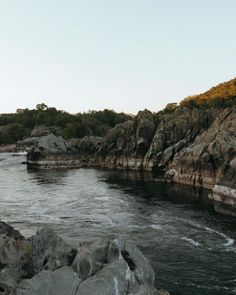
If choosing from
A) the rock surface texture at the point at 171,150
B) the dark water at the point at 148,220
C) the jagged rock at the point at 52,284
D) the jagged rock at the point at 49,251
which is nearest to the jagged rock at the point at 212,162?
the rock surface texture at the point at 171,150

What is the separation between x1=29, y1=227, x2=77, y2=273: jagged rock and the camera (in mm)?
26016

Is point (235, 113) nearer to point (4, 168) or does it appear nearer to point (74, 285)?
point (4, 168)

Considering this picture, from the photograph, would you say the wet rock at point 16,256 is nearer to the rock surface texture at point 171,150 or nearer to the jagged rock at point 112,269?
the jagged rock at point 112,269

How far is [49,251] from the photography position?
1093 inches

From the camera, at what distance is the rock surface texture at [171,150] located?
75.3m

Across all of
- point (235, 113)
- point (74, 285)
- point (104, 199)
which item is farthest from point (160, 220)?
point (235, 113)

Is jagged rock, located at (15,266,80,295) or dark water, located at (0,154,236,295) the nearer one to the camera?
jagged rock, located at (15,266,80,295)

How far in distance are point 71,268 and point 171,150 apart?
8148cm

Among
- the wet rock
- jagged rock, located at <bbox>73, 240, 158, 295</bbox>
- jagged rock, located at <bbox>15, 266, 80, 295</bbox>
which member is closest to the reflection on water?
the wet rock

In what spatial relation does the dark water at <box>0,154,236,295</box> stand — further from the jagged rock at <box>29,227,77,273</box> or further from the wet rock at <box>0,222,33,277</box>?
the wet rock at <box>0,222,33,277</box>

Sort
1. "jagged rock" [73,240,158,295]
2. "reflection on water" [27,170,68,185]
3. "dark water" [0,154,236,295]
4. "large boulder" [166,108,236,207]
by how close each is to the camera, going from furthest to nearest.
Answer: "reflection on water" [27,170,68,185] < "large boulder" [166,108,236,207] < "dark water" [0,154,236,295] < "jagged rock" [73,240,158,295]

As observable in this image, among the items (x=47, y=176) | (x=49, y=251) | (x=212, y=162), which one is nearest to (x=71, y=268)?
(x=49, y=251)

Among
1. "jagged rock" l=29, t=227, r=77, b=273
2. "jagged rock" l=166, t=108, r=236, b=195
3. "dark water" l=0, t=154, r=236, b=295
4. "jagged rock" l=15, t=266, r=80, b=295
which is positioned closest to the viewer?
"jagged rock" l=15, t=266, r=80, b=295

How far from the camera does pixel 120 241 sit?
25.9 meters
